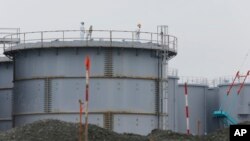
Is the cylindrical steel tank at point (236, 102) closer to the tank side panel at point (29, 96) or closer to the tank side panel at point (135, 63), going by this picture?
the tank side panel at point (135, 63)

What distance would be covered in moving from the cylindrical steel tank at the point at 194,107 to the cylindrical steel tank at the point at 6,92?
15.3 metres

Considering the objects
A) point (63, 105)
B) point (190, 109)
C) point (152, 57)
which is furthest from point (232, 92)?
point (63, 105)

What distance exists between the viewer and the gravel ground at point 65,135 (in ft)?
77.6

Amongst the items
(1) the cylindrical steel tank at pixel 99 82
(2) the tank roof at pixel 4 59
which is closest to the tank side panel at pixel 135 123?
(1) the cylindrical steel tank at pixel 99 82

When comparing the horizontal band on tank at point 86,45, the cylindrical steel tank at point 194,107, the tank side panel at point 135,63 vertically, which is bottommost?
the cylindrical steel tank at point 194,107

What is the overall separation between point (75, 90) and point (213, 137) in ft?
26.8

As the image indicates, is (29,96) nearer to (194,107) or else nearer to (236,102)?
(194,107)

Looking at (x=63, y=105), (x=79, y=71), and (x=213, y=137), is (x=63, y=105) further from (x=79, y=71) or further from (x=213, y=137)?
(x=213, y=137)

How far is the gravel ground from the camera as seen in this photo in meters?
23.6

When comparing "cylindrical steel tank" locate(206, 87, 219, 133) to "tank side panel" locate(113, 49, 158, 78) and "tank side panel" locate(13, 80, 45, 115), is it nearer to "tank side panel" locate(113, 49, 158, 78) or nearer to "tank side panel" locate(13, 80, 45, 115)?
"tank side panel" locate(113, 49, 158, 78)

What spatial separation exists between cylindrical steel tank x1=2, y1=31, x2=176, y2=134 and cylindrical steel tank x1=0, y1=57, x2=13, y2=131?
19.2ft

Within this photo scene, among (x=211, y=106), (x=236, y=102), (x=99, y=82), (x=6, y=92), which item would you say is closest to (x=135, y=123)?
(x=99, y=82)

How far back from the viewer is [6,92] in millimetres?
38406

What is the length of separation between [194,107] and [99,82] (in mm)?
21230
